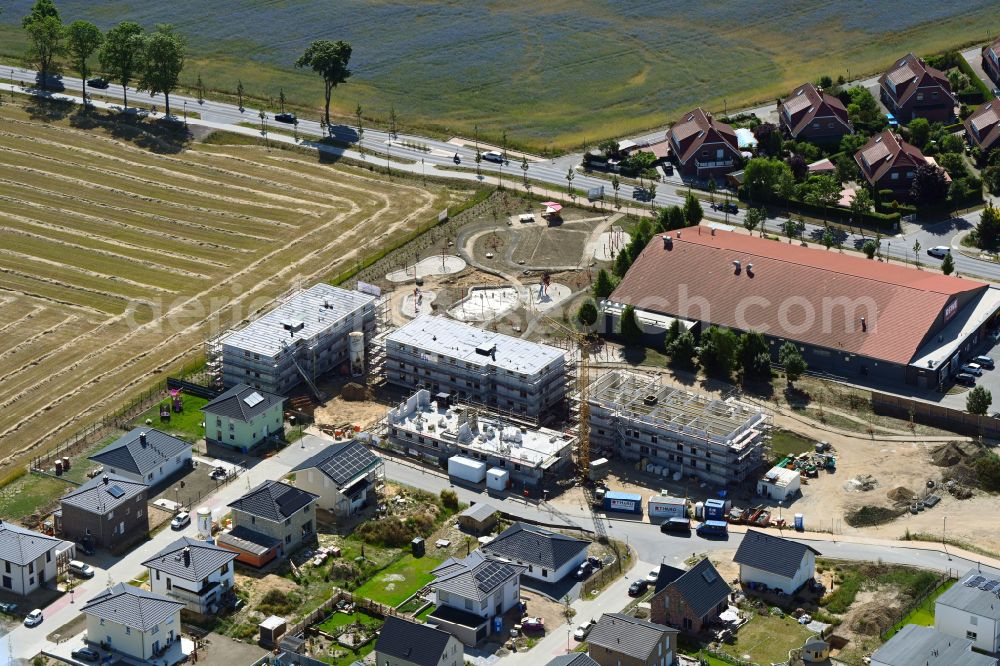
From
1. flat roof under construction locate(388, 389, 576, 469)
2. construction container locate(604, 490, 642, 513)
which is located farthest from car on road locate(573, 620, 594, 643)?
flat roof under construction locate(388, 389, 576, 469)

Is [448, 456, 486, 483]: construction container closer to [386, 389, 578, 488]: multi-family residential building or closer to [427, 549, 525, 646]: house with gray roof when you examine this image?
[386, 389, 578, 488]: multi-family residential building

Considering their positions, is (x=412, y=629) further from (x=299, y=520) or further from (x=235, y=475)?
(x=235, y=475)

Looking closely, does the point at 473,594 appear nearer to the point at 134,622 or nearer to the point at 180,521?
the point at 134,622

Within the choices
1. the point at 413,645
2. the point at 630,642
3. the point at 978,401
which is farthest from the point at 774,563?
the point at 978,401

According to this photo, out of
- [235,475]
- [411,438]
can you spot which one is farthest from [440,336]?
[235,475]

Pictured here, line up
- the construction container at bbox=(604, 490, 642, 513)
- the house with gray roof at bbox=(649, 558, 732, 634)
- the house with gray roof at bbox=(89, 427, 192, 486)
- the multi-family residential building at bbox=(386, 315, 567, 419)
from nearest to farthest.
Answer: the house with gray roof at bbox=(649, 558, 732, 634) < the construction container at bbox=(604, 490, 642, 513) < the house with gray roof at bbox=(89, 427, 192, 486) < the multi-family residential building at bbox=(386, 315, 567, 419)

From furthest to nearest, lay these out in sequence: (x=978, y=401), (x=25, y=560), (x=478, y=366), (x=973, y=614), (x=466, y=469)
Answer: (x=478, y=366), (x=978, y=401), (x=466, y=469), (x=25, y=560), (x=973, y=614)
